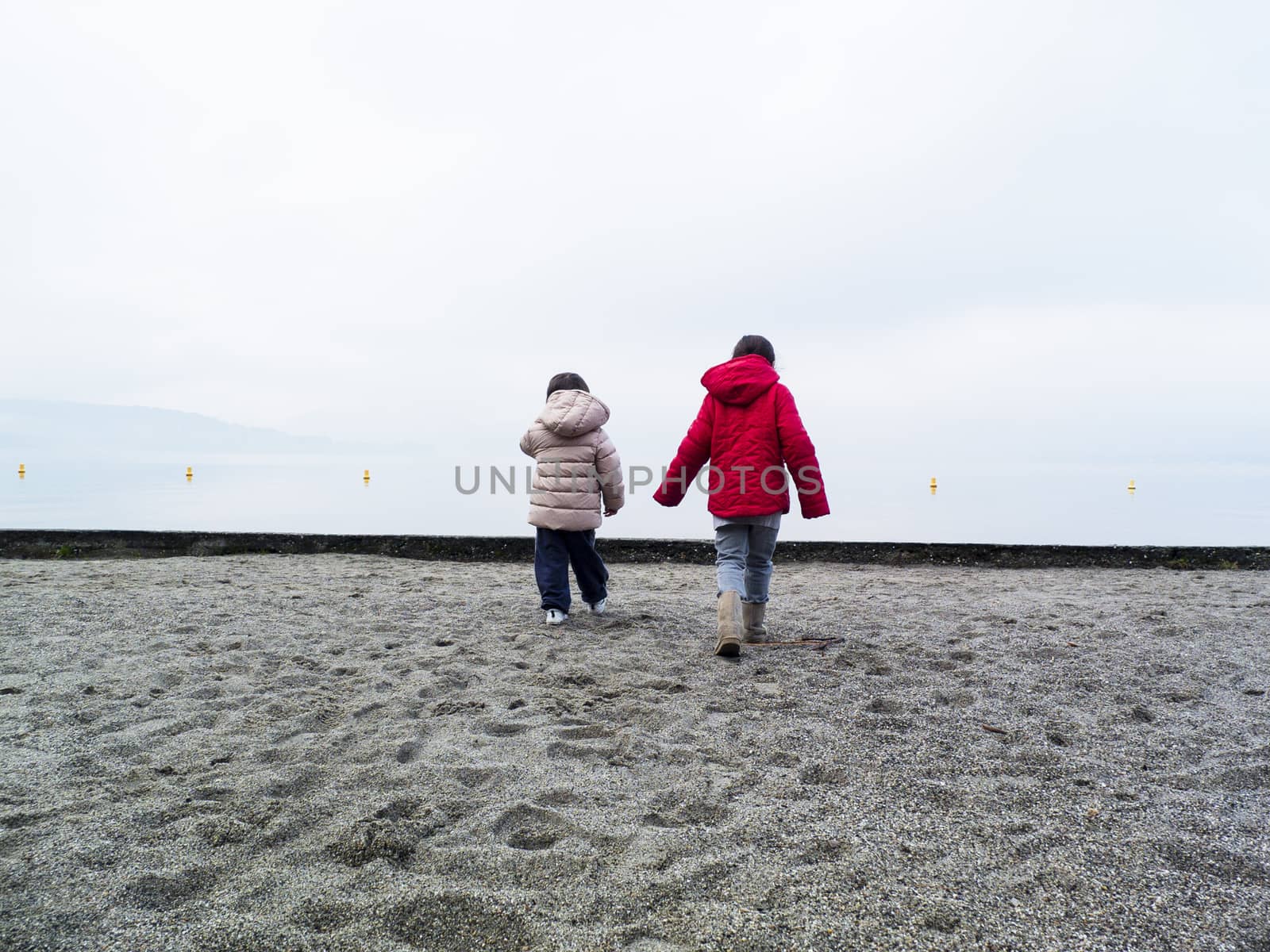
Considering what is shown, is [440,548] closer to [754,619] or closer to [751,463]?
[754,619]

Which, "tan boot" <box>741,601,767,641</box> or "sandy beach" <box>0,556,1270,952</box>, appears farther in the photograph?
"tan boot" <box>741,601,767,641</box>

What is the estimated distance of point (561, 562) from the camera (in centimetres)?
527

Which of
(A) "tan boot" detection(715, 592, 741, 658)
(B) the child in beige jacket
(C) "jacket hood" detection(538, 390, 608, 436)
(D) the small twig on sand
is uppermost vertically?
(C) "jacket hood" detection(538, 390, 608, 436)

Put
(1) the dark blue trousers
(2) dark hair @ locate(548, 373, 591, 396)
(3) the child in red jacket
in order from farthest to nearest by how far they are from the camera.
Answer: (2) dark hair @ locate(548, 373, 591, 396), (1) the dark blue trousers, (3) the child in red jacket

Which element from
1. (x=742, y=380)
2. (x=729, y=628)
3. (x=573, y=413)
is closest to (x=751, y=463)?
(x=742, y=380)

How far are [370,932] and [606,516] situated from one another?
12.9 feet

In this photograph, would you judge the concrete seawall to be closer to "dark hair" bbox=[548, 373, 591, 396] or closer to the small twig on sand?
"dark hair" bbox=[548, 373, 591, 396]

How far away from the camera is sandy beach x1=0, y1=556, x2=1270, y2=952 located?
1.83 metres

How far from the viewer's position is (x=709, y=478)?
182 inches

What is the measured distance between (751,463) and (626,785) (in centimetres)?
231

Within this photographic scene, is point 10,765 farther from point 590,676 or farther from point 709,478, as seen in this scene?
point 709,478

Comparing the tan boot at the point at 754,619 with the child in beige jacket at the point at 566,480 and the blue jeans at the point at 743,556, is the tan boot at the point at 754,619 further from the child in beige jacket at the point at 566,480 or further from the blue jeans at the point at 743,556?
the child in beige jacket at the point at 566,480

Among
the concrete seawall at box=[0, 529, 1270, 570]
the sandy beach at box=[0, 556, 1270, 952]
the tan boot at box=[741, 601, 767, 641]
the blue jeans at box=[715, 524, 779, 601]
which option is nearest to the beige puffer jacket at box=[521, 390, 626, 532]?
the sandy beach at box=[0, 556, 1270, 952]

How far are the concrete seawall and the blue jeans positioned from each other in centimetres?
344
